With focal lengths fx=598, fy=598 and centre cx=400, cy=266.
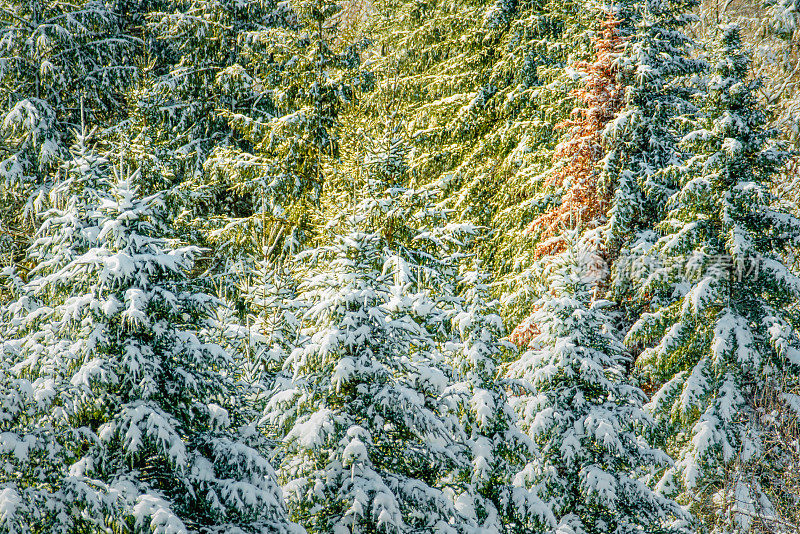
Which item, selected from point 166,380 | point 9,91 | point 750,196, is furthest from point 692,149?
point 9,91

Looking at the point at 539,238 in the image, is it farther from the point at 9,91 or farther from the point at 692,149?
the point at 9,91

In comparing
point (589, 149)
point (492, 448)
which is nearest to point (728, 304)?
point (589, 149)

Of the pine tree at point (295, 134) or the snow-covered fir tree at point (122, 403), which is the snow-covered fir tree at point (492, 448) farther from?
the pine tree at point (295, 134)

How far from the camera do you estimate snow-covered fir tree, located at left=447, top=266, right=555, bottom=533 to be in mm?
8727

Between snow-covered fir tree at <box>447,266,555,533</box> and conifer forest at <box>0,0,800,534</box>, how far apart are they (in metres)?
0.05

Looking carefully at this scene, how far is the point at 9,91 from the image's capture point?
18.3 metres

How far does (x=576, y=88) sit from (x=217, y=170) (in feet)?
34.2

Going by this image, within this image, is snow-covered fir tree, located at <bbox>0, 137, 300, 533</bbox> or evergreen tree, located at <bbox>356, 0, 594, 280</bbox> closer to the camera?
snow-covered fir tree, located at <bbox>0, 137, 300, 533</bbox>

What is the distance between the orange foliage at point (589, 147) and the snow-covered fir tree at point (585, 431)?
5.70m

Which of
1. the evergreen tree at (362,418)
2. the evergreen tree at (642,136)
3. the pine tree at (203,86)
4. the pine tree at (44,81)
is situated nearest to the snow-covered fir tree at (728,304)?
the evergreen tree at (642,136)

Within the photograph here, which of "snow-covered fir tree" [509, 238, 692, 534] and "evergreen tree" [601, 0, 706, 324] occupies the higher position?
"evergreen tree" [601, 0, 706, 324]

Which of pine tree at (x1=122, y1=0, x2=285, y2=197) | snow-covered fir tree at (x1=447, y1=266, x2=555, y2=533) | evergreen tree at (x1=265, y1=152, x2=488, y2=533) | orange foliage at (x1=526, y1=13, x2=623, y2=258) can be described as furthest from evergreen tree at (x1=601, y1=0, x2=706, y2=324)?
pine tree at (x1=122, y1=0, x2=285, y2=197)

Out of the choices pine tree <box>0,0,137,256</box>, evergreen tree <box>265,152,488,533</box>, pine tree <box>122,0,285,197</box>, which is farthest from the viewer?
pine tree <box>122,0,285,197</box>

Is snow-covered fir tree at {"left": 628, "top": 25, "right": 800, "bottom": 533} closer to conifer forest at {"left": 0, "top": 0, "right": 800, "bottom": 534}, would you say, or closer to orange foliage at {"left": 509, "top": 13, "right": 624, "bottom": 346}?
conifer forest at {"left": 0, "top": 0, "right": 800, "bottom": 534}
